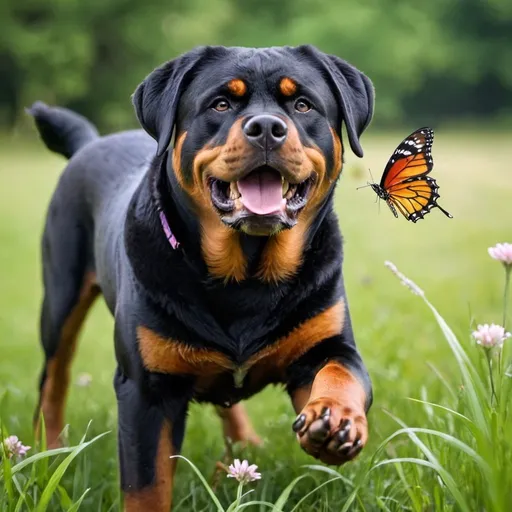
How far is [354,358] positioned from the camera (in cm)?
290

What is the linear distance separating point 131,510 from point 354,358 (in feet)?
2.74

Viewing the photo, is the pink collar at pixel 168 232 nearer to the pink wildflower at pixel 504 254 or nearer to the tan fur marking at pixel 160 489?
the tan fur marking at pixel 160 489

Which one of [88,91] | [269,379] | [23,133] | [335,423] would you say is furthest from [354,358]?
[88,91]

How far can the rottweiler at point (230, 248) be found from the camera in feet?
9.22

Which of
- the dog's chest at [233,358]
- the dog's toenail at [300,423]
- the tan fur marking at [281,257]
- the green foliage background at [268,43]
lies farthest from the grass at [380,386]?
the green foliage background at [268,43]

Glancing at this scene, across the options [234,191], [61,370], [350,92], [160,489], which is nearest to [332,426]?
[160,489]

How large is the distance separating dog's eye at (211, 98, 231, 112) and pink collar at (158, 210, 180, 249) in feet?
1.26

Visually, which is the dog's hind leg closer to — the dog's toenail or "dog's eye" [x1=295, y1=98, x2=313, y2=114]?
"dog's eye" [x1=295, y1=98, x2=313, y2=114]

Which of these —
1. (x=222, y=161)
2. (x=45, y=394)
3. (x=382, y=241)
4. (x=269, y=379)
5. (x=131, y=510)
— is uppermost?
(x=222, y=161)

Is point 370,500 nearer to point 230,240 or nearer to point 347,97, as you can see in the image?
point 230,240

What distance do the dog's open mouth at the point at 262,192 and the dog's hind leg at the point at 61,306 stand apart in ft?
4.29

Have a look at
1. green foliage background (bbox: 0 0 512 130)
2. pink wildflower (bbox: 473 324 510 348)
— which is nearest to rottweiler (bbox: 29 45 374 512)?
pink wildflower (bbox: 473 324 510 348)

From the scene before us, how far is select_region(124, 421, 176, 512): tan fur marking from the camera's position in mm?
2807

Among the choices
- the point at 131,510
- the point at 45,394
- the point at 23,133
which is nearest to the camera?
the point at 131,510
